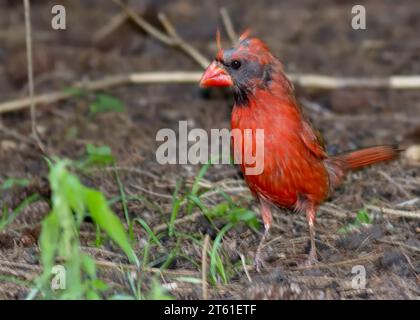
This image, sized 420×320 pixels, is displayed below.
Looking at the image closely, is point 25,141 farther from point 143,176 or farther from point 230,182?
point 230,182

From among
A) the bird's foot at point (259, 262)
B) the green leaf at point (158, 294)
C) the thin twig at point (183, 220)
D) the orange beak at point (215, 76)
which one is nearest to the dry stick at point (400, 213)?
the bird's foot at point (259, 262)

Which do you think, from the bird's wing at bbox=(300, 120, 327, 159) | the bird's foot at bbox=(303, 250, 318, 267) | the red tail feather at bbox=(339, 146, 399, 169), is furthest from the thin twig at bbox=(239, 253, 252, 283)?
the red tail feather at bbox=(339, 146, 399, 169)

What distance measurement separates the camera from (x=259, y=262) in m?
4.18

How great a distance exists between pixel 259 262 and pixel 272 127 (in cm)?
72

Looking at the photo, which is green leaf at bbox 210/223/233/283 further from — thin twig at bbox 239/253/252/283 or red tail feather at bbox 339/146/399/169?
red tail feather at bbox 339/146/399/169

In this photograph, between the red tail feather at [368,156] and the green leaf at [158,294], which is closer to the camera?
the green leaf at [158,294]

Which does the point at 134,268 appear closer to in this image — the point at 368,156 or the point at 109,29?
the point at 368,156

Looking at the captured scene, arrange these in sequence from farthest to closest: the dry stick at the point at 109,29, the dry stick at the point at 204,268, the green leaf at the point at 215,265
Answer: the dry stick at the point at 109,29, the green leaf at the point at 215,265, the dry stick at the point at 204,268

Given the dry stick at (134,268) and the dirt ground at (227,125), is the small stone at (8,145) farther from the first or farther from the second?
the dry stick at (134,268)

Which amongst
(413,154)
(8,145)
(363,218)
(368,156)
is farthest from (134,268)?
(413,154)

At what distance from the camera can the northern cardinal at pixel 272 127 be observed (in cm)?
444

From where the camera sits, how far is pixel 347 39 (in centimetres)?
831

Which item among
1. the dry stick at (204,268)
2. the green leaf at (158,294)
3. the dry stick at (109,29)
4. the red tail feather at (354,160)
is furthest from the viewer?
the dry stick at (109,29)

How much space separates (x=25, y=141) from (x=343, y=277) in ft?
9.44
